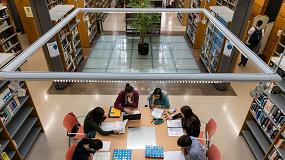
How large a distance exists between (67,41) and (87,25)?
1.82m

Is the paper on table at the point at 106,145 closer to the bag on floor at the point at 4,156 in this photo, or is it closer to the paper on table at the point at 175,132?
the paper on table at the point at 175,132

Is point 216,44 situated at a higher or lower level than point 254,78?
lower

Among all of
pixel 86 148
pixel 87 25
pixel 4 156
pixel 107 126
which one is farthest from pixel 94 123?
pixel 87 25

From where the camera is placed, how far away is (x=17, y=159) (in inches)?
156

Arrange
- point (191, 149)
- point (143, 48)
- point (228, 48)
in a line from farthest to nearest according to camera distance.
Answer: point (143, 48) → point (228, 48) → point (191, 149)

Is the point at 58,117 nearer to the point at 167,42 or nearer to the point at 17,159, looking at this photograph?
the point at 17,159

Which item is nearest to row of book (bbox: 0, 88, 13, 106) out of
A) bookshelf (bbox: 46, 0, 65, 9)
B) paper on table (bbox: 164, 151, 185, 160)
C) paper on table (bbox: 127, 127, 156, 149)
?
paper on table (bbox: 127, 127, 156, 149)

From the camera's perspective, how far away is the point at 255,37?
6699 mm

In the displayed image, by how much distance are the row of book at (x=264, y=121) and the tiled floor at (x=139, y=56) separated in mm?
2860

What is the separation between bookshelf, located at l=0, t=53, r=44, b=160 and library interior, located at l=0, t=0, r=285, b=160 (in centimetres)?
2

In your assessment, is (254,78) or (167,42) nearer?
(254,78)

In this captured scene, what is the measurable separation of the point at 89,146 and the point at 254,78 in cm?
257

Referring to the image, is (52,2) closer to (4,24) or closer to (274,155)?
(4,24)

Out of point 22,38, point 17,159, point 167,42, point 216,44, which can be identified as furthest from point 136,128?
point 22,38
